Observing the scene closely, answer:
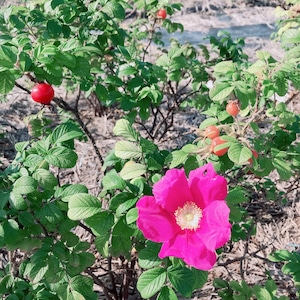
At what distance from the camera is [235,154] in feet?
3.39

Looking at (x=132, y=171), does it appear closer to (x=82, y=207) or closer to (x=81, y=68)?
(x=82, y=207)

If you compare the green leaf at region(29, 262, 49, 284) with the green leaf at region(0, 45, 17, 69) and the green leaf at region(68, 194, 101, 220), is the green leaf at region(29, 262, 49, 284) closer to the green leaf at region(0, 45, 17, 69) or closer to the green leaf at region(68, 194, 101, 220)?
the green leaf at region(68, 194, 101, 220)

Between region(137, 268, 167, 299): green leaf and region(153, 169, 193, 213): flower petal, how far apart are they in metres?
0.19

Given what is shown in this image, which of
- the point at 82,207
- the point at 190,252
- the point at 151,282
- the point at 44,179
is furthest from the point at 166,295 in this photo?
the point at 44,179

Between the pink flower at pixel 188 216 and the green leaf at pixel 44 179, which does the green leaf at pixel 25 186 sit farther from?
the pink flower at pixel 188 216

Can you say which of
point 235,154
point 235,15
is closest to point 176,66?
point 235,154

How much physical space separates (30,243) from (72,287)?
177 millimetres

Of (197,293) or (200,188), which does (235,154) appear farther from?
(197,293)

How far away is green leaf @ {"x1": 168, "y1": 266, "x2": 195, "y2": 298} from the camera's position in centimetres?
101

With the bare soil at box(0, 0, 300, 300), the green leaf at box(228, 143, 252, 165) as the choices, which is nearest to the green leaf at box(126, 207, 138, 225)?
the green leaf at box(228, 143, 252, 165)

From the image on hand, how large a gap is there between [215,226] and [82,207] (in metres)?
0.33

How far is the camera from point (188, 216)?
38.5 inches

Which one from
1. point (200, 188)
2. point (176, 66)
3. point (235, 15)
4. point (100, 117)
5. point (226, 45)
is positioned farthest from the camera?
point (235, 15)

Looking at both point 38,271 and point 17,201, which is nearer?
point 17,201
